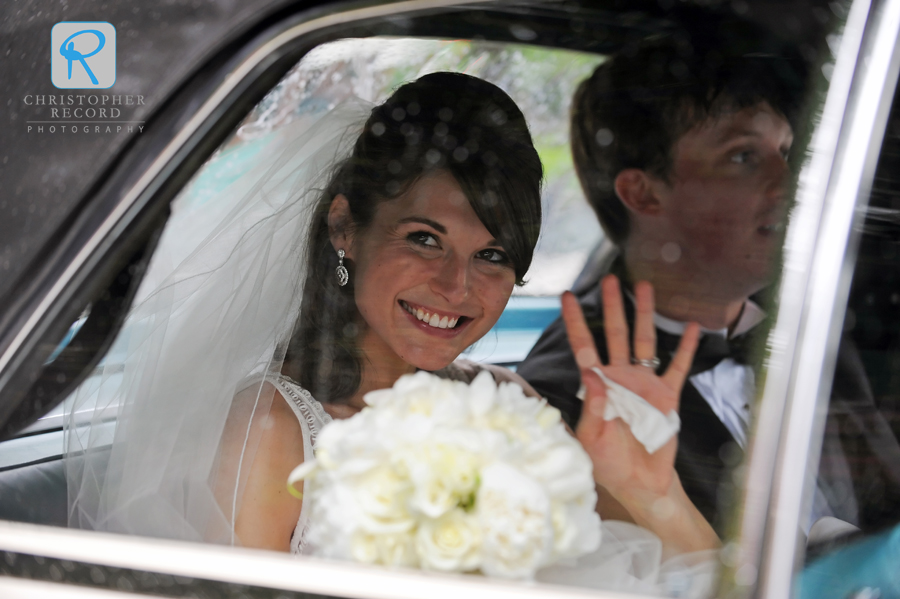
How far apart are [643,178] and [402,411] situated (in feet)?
3.13

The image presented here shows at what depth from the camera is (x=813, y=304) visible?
782 mm

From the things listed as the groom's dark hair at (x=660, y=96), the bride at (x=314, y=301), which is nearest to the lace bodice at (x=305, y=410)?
the bride at (x=314, y=301)

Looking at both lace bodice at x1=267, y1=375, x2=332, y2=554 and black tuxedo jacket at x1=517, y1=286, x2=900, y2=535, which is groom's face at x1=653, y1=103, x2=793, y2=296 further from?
lace bodice at x1=267, y1=375, x2=332, y2=554

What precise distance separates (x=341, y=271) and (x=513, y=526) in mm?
968

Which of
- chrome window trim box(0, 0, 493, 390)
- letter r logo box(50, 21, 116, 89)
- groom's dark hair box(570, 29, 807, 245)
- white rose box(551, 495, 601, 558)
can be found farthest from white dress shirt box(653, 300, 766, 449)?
letter r logo box(50, 21, 116, 89)

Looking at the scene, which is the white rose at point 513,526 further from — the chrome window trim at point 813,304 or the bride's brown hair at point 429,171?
the bride's brown hair at point 429,171

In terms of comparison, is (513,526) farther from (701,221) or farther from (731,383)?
(701,221)

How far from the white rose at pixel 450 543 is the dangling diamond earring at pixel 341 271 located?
897 mm

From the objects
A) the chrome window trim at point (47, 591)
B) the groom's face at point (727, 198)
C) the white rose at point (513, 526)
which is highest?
the groom's face at point (727, 198)

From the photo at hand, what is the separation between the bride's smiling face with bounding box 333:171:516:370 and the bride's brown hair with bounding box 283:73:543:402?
3 cm

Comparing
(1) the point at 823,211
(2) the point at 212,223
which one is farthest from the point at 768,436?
(2) the point at 212,223

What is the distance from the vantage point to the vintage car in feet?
2.57

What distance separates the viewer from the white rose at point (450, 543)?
76 centimetres

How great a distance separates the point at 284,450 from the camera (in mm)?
1323
